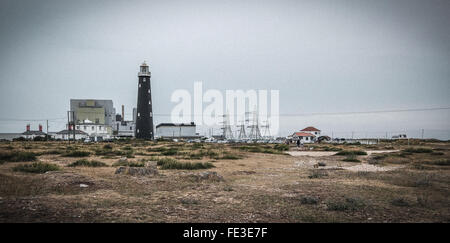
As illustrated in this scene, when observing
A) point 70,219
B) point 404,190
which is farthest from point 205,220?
point 404,190

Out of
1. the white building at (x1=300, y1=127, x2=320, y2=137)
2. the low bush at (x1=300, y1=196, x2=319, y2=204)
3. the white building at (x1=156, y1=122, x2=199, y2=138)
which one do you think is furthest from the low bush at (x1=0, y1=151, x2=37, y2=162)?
the white building at (x1=156, y1=122, x2=199, y2=138)

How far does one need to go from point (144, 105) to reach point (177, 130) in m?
42.4

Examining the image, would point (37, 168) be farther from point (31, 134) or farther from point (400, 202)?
point (31, 134)

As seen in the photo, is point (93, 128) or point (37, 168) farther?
point (93, 128)

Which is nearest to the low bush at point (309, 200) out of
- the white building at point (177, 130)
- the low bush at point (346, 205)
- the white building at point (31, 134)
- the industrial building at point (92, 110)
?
the low bush at point (346, 205)

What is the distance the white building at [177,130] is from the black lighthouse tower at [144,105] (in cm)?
3819

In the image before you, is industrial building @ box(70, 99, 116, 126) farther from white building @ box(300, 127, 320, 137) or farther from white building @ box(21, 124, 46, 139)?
white building @ box(300, 127, 320, 137)

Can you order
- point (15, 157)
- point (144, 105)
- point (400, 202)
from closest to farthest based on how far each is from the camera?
point (400, 202)
point (15, 157)
point (144, 105)

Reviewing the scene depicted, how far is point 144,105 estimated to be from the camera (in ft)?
198

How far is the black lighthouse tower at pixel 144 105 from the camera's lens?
60281mm

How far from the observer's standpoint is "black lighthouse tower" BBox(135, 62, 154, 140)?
6028 centimetres

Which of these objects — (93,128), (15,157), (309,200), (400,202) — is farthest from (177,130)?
(400,202)
